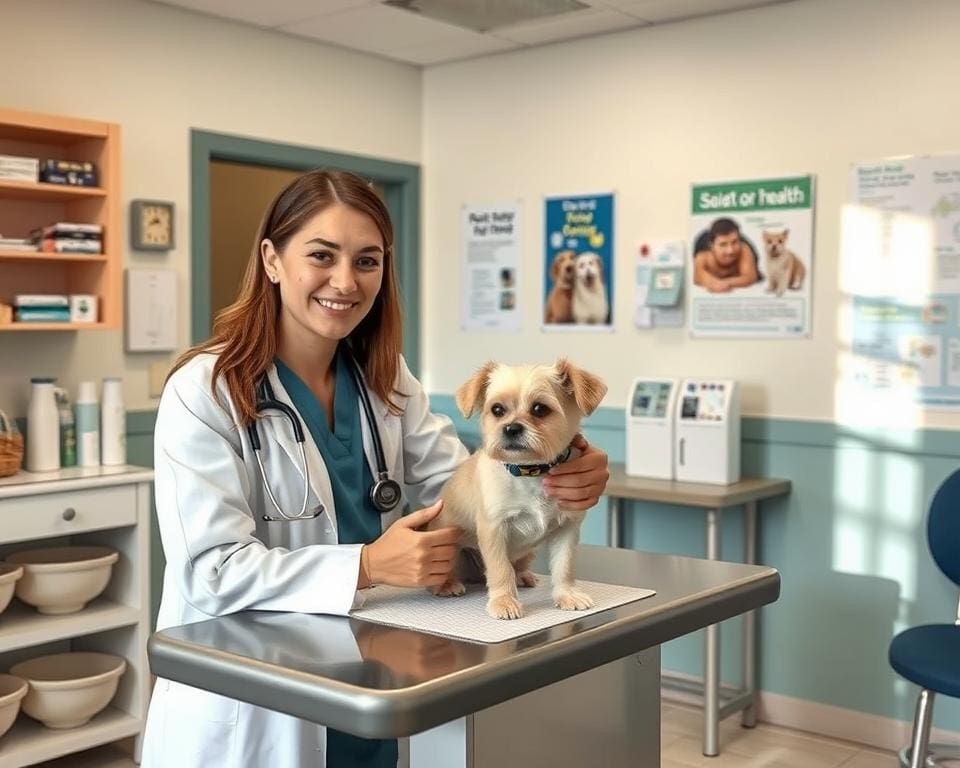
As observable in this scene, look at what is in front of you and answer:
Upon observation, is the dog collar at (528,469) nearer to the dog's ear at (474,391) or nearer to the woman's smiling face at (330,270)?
the dog's ear at (474,391)

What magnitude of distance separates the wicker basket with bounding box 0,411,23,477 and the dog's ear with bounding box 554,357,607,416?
6.82 feet

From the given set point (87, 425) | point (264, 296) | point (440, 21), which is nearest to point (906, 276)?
point (440, 21)

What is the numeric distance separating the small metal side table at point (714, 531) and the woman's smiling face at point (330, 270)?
1.91 metres

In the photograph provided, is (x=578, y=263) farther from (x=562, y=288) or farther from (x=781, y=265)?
(x=781, y=265)

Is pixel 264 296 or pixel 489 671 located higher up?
pixel 264 296

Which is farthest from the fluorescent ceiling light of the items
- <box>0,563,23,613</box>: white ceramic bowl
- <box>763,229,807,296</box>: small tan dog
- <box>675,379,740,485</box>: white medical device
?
<box>0,563,23,613</box>: white ceramic bowl

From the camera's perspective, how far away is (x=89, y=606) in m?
3.35

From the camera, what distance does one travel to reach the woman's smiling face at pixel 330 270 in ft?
5.36

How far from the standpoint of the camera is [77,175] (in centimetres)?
323

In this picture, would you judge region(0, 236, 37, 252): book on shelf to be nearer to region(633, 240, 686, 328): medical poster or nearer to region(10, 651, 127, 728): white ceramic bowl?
region(10, 651, 127, 728): white ceramic bowl

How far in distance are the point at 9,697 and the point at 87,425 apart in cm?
79

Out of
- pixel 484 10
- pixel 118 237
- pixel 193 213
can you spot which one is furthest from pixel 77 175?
pixel 484 10

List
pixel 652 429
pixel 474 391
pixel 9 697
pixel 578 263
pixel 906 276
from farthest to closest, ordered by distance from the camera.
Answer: pixel 578 263, pixel 652 429, pixel 906 276, pixel 9 697, pixel 474 391

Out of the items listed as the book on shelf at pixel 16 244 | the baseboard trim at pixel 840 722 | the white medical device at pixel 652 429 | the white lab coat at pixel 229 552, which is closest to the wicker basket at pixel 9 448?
the book on shelf at pixel 16 244
